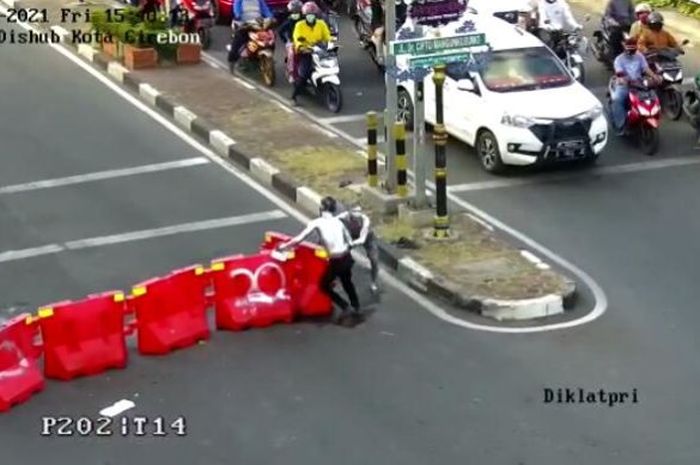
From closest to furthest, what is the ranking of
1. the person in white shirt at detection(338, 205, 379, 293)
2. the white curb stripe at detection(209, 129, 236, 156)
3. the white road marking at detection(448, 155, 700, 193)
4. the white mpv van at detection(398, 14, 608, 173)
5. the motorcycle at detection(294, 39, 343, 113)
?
the person in white shirt at detection(338, 205, 379, 293)
the white road marking at detection(448, 155, 700, 193)
the white mpv van at detection(398, 14, 608, 173)
the white curb stripe at detection(209, 129, 236, 156)
the motorcycle at detection(294, 39, 343, 113)

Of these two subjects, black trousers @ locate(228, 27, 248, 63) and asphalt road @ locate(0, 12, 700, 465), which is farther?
black trousers @ locate(228, 27, 248, 63)

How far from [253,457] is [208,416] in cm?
91

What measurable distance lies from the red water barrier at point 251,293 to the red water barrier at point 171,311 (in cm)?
17

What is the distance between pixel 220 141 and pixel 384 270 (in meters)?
4.97

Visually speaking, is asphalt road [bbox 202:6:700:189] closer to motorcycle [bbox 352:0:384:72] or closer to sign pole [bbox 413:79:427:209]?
motorcycle [bbox 352:0:384:72]

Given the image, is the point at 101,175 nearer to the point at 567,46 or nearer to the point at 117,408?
the point at 117,408

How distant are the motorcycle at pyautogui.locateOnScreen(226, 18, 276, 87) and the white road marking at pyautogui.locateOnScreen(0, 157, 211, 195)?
337 centimetres

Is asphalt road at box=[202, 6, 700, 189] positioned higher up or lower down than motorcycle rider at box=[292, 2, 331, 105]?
lower down

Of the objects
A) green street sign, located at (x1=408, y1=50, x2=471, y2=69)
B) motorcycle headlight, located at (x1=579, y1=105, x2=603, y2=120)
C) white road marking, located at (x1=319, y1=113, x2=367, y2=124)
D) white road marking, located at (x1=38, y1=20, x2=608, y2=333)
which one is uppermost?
green street sign, located at (x1=408, y1=50, x2=471, y2=69)

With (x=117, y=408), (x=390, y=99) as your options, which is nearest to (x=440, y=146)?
(x=390, y=99)

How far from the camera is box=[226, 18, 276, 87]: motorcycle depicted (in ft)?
76.7

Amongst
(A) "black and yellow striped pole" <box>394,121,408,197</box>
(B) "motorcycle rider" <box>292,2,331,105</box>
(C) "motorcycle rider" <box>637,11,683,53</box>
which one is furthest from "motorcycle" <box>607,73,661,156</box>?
(B) "motorcycle rider" <box>292,2,331,105</box>

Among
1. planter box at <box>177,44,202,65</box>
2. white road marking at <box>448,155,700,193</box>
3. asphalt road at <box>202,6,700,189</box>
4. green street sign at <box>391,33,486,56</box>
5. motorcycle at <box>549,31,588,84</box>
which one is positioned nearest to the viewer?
green street sign at <box>391,33,486,56</box>

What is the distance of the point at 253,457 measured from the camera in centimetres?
1230
